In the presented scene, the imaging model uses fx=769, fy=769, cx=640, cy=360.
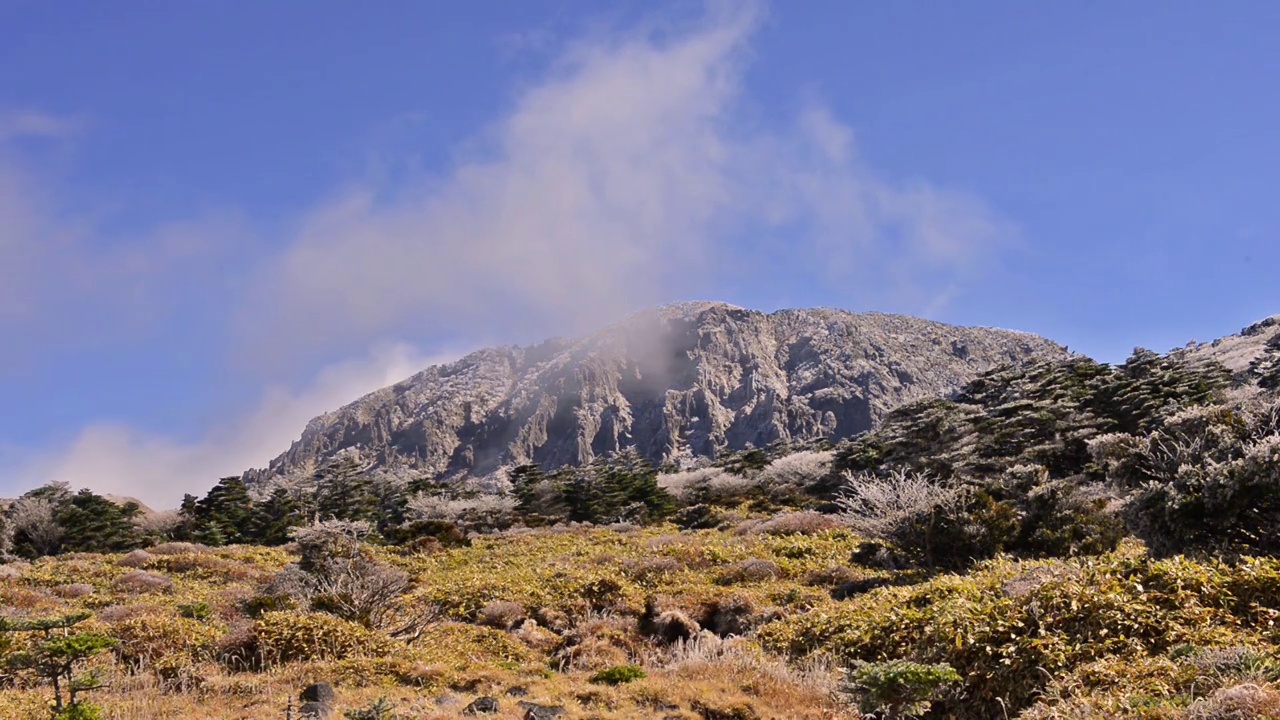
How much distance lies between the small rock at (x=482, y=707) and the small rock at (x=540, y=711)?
1.20ft

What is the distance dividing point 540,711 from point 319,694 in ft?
9.86

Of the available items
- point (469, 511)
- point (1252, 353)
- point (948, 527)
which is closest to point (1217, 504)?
point (948, 527)

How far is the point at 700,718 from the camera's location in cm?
902

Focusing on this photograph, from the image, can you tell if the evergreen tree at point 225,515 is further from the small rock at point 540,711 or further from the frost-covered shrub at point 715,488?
the small rock at point 540,711

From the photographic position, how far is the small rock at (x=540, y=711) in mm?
9062

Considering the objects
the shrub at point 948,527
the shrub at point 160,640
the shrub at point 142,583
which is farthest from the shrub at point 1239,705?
the shrub at point 142,583

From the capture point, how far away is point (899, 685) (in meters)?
7.56

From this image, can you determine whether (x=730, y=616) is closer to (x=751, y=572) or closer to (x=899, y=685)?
(x=751, y=572)

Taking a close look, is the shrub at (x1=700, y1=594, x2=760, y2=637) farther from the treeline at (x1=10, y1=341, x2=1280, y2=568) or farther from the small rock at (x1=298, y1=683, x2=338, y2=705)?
the small rock at (x1=298, y1=683, x2=338, y2=705)

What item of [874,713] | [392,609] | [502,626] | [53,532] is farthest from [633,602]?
[53,532]

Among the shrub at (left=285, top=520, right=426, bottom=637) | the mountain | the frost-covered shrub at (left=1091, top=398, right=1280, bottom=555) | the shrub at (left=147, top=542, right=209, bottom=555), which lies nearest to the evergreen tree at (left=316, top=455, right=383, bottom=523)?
the shrub at (left=147, top=542, right=209, bottom=555)

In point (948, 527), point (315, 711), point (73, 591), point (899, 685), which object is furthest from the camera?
point (73, 591)

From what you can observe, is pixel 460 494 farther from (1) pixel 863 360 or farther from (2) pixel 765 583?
(1) pixel 863 360

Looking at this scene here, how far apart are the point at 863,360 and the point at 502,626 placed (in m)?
190
